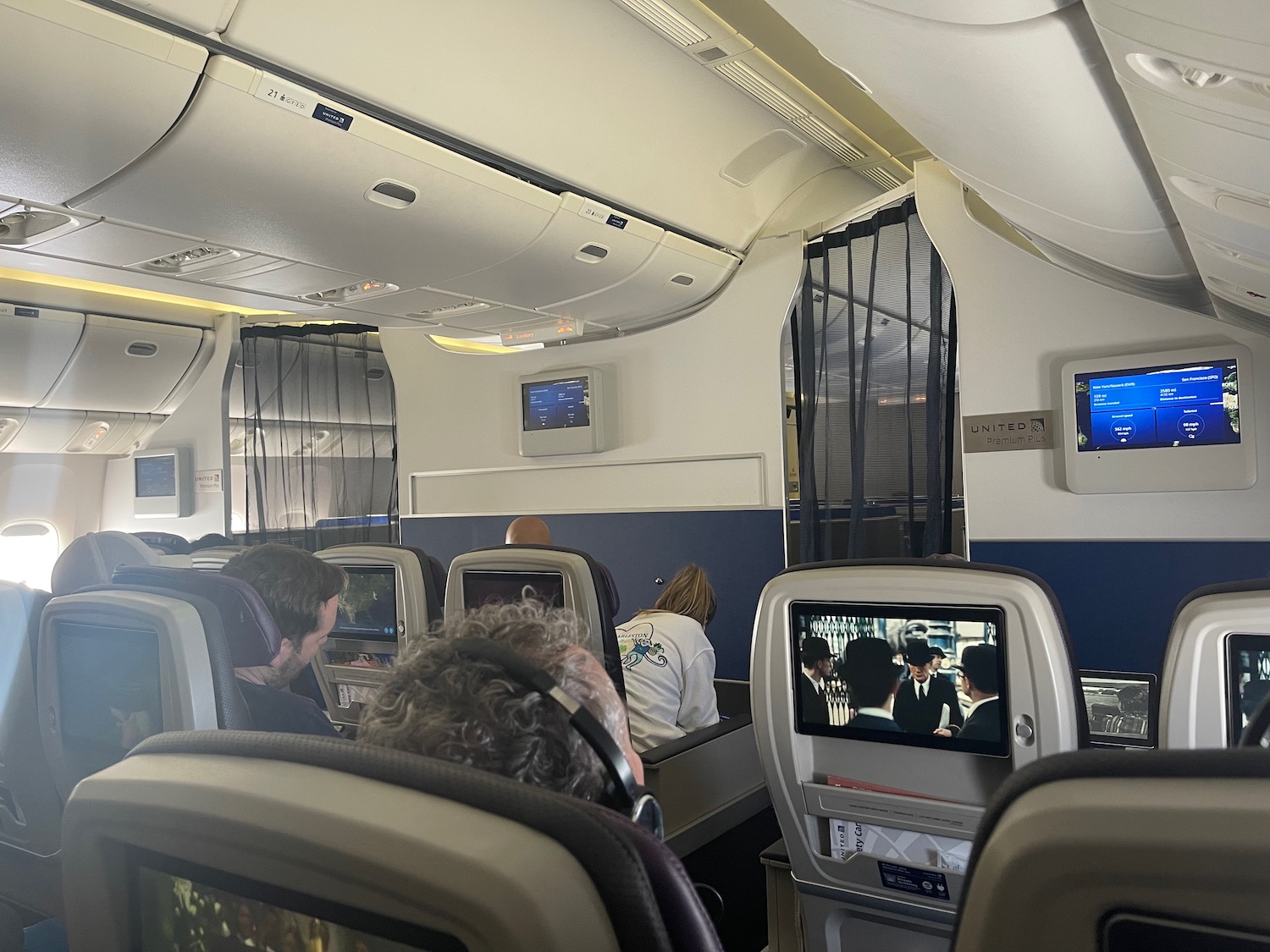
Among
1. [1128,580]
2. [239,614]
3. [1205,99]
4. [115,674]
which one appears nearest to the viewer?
[1205,99]

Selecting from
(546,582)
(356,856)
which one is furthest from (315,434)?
(356,856)

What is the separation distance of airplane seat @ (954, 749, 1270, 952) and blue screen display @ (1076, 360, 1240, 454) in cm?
426

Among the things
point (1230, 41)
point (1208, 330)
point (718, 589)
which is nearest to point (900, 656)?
point (1230, 41)

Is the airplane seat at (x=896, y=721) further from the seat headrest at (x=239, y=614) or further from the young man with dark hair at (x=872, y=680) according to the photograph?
the seat headrest at (x=239, y=614)

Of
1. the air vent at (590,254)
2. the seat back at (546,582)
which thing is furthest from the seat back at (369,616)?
the air vent at (590,254)

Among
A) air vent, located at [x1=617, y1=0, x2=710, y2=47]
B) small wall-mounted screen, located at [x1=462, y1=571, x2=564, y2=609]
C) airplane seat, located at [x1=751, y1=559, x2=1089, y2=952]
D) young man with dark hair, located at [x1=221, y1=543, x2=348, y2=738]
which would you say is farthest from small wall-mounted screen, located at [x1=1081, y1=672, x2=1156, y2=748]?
air vent, located at [x1=617, y1=0, x2=710, y2=47]

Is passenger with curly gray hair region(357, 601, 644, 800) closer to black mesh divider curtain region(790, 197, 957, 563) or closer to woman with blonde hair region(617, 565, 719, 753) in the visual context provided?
woman with blonde hair region(617, 565, 719, 753)

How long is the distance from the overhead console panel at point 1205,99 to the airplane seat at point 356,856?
1337mm

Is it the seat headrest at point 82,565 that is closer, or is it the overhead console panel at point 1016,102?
the overhead console panel at point 1016,102

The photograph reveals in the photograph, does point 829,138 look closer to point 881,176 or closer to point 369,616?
point 881,176

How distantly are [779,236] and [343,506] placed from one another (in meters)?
4.22

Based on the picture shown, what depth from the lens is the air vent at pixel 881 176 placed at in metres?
5.97

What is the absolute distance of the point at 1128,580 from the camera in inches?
175

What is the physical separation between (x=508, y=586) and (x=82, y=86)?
202cm
